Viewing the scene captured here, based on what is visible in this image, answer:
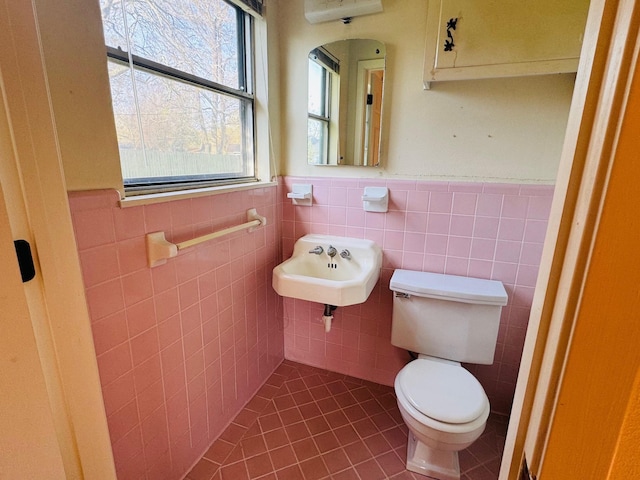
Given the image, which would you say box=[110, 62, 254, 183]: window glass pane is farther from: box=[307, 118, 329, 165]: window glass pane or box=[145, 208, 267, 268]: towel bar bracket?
box=[307, 118, 329, 165]: window glass pane

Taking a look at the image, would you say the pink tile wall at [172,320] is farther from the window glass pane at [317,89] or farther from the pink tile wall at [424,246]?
the window glass pane at [317,89]

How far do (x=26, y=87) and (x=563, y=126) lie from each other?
5.83 feet

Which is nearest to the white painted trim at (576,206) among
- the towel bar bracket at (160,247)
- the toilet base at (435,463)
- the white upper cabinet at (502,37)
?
the towel bar bracket at (160,247)

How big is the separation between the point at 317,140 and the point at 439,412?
1471mm

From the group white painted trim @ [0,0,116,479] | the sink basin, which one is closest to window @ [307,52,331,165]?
the sink basin

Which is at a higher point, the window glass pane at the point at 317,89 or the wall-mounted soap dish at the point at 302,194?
the window glass pane at the point at 317,89

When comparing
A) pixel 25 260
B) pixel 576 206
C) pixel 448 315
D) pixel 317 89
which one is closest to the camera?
pixel 576 206

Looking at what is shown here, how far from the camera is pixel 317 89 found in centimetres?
177

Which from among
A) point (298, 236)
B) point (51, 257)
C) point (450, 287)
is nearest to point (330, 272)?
point (298, 236)

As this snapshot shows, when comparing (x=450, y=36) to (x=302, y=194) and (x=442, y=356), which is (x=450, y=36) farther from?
(x=442, y=356)

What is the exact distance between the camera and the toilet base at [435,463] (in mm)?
1379

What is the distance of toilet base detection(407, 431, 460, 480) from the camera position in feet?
4.52

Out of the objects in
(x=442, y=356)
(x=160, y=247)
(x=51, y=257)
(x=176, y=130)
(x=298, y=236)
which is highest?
(x=176, y=130)

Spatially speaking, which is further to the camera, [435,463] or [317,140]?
[317,140]
